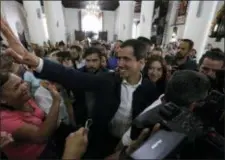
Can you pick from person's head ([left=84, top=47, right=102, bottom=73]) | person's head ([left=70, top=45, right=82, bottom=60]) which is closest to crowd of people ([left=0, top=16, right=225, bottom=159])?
person's head ([left=84, top=47, right=102, bottom=73])

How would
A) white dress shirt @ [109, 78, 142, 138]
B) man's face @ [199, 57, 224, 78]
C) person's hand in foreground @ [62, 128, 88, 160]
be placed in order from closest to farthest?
person's hand in foreground @ [62, 128, 88, 160], white dress shirt @ [109, 78, 142, 138], man's face @ [199, 57, 224, 78]

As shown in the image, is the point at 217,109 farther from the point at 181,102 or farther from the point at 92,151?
the point at 92,151

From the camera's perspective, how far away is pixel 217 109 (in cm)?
62

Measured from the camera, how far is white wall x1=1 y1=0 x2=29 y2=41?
857mm

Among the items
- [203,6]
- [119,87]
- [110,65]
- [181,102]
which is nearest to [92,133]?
[119,87]

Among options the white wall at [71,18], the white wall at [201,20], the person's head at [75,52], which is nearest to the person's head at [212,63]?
the white wall at [201,20]

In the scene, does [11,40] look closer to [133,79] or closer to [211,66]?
[133,79]

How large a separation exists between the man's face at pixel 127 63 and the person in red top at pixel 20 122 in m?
0.41

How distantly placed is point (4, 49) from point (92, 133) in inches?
24.1

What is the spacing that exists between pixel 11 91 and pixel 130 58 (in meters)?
0.62

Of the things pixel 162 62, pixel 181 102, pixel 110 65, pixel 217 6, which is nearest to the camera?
pixel 181 102

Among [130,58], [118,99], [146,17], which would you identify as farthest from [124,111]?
[146,17]

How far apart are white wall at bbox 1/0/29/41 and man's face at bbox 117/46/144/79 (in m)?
0.57

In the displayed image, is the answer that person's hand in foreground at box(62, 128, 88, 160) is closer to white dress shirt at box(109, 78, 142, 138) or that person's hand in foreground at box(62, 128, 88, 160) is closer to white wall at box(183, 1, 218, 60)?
white dress shirt at box(109, 78, 142, 138)
